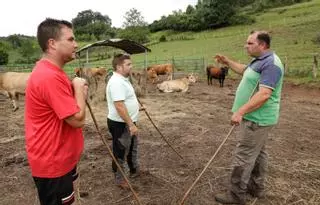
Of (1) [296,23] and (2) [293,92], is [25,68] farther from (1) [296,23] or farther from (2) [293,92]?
(1) [296,23]

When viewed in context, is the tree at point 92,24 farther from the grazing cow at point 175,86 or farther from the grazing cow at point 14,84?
the grazing cow at point 14,84

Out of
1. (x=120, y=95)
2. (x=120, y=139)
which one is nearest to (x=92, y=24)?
(x=120, y=139)

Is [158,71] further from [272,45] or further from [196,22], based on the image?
[196,22]

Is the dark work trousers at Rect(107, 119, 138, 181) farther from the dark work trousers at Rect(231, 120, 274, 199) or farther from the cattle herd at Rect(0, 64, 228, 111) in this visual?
the cattle herd at Rect(0, 64, 228, 111)

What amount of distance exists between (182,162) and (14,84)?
325 inches

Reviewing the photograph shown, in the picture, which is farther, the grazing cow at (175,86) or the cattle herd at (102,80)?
the grazing cow at (175,86)

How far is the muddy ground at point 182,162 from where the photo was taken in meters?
5.08

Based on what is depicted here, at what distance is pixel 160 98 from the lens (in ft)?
48.5

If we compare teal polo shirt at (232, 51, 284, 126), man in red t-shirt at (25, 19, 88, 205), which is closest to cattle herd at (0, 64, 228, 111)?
teal polo shirt at (232, 51, 284, 126)

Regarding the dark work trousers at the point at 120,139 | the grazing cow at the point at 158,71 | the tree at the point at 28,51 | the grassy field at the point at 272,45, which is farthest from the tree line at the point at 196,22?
the dark work trousers at the point at 120,139

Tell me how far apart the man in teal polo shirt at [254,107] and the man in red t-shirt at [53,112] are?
208cm

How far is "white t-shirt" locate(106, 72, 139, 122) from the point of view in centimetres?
477

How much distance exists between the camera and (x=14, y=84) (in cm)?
1247

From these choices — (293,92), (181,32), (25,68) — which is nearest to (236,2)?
(181,32)
